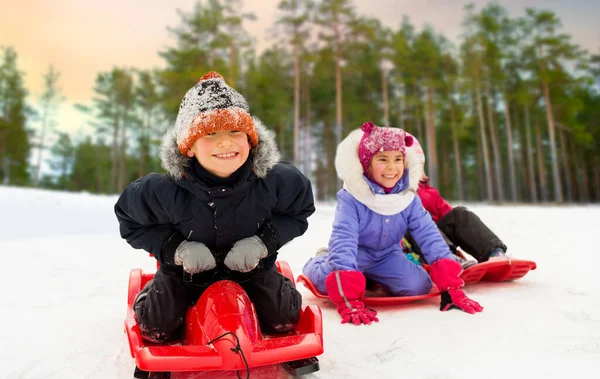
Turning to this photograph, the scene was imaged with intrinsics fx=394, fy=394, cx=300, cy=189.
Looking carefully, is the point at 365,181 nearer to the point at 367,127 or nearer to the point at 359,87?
the point at 367,127

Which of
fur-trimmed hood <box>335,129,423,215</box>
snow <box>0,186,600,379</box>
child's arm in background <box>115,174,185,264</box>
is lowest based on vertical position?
snow <box>0,186,600,379</box>

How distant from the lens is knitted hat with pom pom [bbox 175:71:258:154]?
1.80m

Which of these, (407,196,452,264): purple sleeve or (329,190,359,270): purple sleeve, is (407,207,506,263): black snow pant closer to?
(407,196,452,264): purple sleeve

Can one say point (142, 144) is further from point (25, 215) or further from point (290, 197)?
point (290, 197)

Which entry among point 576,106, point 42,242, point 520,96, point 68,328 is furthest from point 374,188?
point 576,106

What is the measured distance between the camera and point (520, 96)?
2144cm

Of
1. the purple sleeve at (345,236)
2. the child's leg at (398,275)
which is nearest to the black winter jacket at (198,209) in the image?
the purple sleeve at (345,236)

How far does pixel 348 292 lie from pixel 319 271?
1.46ft

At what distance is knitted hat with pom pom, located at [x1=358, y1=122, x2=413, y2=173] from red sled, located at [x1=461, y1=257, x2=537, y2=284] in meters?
1.09

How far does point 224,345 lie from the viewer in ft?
4.74

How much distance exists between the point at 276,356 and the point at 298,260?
3427mm

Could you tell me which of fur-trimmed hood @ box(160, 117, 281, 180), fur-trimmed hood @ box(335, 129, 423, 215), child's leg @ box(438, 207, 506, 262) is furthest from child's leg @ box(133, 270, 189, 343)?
child's leg @ box(438, 207, 506, 262)

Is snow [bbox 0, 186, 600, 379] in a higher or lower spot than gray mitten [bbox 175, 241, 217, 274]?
lower

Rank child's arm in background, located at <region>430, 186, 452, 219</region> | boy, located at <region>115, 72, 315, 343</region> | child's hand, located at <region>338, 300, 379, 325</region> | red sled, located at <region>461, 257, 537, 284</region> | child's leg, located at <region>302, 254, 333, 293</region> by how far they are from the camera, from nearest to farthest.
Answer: boy, located at <region>115, 72, 315, 343</region> < child's hand, located at <region>338, 300, 379, 325</region> < child's leg, located at <region>302, 254, 333, 293</region> < red sled, located at <region>461, 257, 537, 284</region> < child's arm in background, located at <region>430, 186, 452, 219</region>
